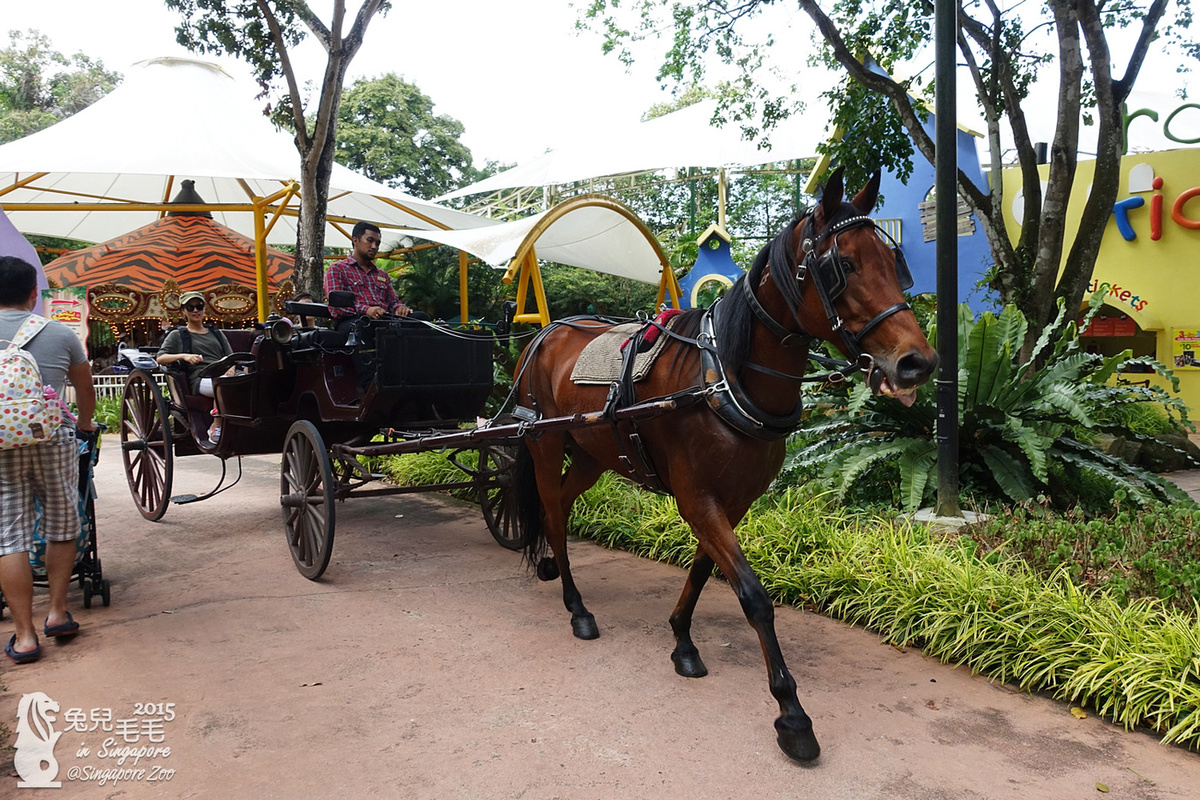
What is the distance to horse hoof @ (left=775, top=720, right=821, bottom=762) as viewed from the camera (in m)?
2.70

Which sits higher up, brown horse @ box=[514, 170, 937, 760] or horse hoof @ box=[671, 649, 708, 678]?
brown horse @ box=[514, 170, 937, 760]

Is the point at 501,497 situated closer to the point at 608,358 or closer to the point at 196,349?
the point at 608,358

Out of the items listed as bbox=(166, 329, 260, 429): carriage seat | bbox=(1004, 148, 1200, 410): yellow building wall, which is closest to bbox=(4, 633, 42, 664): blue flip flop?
bbox=(166, 329, 260, 429): carriage seat

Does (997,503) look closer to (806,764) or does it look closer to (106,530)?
(806,764)

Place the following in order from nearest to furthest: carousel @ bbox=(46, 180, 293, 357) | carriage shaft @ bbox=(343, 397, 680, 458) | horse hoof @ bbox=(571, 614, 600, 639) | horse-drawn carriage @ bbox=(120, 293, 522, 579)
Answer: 1. carriage shaft @ bbox=(343, 397, 680, 458)
2. horse hoof @ bbox=(571, 614, 600, 639)
3. horse-drawn carriage @ bbox=(120, 293, 522, 579)
4. carousel @ bbox=(46, 180, 293, 357)

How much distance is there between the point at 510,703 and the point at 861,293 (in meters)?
2.08

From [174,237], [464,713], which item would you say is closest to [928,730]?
[464,713]

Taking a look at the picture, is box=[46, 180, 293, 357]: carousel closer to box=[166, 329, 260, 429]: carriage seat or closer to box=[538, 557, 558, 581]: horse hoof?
box=[166, 329, 260, 429]: carriage seat

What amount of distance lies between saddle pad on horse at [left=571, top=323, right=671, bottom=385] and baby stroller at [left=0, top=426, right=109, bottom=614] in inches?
100

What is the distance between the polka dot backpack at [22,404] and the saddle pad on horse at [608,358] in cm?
236

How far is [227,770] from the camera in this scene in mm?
2691

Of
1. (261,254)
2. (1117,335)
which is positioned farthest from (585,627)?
(1117,335)

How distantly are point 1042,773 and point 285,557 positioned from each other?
15.1ft

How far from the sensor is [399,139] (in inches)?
1091
